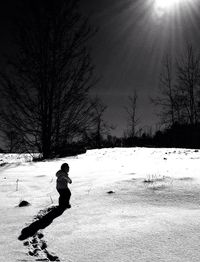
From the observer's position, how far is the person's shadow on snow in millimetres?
3596

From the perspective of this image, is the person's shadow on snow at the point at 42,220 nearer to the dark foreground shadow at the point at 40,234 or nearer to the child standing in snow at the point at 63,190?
the dark foreground shadow at the point at 40,234

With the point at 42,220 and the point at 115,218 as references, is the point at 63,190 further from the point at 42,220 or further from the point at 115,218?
the point at 115,218

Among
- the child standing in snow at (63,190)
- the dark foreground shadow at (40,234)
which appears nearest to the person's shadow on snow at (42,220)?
the dark foreground shadow at (40,234)

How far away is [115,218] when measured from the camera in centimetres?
393

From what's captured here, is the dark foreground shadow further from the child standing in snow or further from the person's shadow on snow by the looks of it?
the child standing in snow

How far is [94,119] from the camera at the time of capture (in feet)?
43.0

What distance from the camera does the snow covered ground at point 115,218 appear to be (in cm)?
297

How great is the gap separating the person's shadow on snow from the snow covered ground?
9cm

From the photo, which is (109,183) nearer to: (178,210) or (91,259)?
(178,210)

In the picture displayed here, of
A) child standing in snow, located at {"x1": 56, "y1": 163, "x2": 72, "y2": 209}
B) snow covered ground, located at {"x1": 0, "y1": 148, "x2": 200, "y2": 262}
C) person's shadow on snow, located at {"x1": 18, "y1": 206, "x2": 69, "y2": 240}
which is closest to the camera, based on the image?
snow covered ground, located at {"x1": 0, "y1": 148, "x2": 200, "y2": 262}

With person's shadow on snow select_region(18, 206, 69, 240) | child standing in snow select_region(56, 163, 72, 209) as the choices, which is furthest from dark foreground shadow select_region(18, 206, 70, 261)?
child standing in snow select_region(56, 163, 72, 209)

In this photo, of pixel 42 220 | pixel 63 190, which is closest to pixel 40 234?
pixel 42 220

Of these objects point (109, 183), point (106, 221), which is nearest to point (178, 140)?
point (109, 183)

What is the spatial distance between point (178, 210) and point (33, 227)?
2083mm
